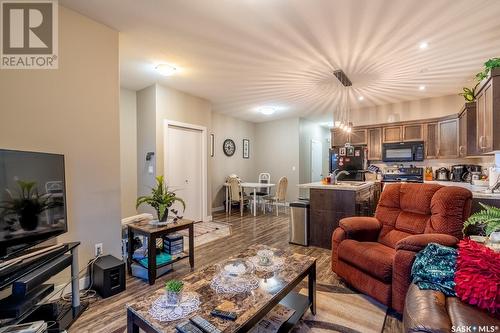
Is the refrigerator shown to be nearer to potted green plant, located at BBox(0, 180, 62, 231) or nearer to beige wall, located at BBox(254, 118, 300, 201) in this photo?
beige wall, located at BBox(254, 118, 300, 201)

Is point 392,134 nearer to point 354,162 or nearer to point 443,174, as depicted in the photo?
point 354,162

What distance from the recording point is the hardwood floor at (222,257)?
6.32ft

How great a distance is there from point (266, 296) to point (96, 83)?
8.84 ft

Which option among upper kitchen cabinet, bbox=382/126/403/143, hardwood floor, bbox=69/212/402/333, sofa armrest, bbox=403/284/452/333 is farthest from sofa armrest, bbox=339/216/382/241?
upper kitchen cabinet, bbox=382/126/403/143

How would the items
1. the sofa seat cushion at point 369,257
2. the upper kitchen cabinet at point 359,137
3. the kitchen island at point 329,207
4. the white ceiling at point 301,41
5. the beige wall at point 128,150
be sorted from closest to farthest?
the sofa seat cushion at point 369,257
the white ceiling at point 301,41
the kitchen island at point 329,207
the beige wall at point 128,150
the upper kitchen cabinet at point 359,137

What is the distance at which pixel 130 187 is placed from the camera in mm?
4617

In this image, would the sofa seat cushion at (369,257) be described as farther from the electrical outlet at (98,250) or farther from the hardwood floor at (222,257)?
the electrical outlet at (98,250)

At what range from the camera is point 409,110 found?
5359mm

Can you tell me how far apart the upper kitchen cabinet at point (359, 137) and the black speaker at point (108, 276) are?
5.44m

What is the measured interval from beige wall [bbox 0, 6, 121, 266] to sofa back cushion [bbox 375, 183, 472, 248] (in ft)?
10.2

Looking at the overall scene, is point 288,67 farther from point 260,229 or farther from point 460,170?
point 460,170

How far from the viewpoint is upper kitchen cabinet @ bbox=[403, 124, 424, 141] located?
5020 millimetres

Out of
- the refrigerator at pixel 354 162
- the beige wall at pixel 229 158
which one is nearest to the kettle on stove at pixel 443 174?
the refrigerator at pixel 354 162

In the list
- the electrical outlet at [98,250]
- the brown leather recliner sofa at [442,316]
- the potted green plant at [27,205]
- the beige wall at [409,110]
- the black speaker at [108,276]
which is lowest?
the black speaker at [108,276]
